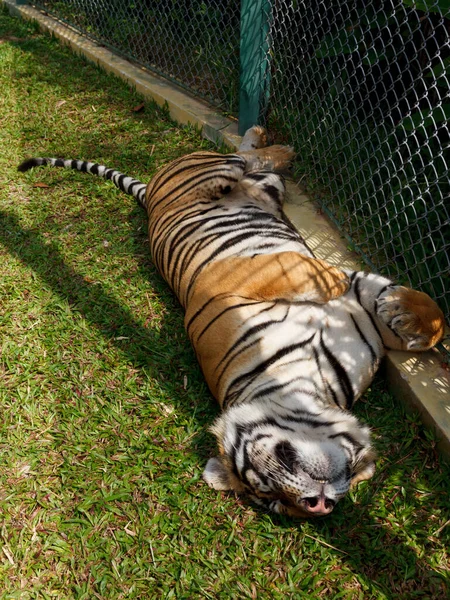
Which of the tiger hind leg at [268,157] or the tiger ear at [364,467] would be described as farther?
the tiger hind leg at [268,157]

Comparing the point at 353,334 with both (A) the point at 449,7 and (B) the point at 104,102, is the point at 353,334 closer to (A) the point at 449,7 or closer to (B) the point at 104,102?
(A) the point at 449,7

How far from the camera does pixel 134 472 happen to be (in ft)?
8.45

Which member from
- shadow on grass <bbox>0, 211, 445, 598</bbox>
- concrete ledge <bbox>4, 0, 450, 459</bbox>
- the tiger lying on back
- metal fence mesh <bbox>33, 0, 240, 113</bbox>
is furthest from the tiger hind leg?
shadow on grass <bbox>0, 211, 445, 598</bbox>

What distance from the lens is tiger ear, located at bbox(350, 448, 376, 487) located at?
7.77 ft

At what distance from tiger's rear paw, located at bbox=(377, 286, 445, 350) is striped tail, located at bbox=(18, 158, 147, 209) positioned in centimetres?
215

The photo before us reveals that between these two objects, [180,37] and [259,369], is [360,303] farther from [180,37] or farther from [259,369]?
[180,37]

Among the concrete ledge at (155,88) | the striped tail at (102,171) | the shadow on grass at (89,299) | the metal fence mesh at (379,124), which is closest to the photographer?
the metal fence mesh at (379,124)

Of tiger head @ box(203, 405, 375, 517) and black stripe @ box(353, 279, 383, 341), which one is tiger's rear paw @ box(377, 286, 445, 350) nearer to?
black stripe @ box(353, 279, 383, 341)

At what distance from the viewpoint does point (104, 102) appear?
5.83 meters

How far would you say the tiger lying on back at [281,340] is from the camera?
2270 mm

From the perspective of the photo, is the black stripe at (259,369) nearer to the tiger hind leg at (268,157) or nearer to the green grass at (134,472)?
the green grass at (134,472)

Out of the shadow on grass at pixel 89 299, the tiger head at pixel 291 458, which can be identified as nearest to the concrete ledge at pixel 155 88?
the shadow on grass at pixel 89 299

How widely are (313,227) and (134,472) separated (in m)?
1.94

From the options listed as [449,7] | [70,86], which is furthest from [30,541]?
[70,86]
